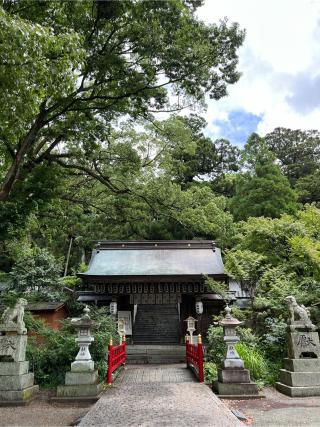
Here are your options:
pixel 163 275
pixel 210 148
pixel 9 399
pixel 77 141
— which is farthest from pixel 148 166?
pixel 210 148

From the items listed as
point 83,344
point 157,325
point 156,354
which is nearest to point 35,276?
point 156,354

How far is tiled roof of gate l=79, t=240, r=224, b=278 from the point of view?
52.1ft

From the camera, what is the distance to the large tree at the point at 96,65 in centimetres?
→ 609

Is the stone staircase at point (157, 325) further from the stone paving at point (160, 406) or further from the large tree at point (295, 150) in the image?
the large tree at point (295, 150)

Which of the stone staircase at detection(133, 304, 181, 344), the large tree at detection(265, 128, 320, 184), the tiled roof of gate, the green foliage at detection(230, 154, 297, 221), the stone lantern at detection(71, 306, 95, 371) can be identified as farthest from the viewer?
the large tree at detection(265, 128, 320, 184)

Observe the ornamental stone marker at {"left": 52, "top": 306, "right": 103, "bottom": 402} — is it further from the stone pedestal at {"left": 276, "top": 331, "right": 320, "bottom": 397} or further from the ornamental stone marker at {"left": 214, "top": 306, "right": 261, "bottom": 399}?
the stone pedestal at {"left": 276, "top": 331, "right": 320, "bottom": 397}

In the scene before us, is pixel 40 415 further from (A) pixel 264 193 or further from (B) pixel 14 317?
(A) pixel 264 193

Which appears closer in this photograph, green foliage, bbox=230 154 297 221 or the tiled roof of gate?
the tiled roof of gate

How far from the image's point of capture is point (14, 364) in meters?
7.81

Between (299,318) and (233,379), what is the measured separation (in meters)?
2.18

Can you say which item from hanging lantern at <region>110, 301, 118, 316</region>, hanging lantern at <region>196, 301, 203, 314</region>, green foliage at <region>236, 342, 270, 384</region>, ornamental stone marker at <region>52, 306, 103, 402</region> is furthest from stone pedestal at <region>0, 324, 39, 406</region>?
hanging lantern at <region>196, 301, 203, 314</region>

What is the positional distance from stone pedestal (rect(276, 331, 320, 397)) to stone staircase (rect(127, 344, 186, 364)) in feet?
22.5

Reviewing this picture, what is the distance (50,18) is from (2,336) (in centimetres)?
759

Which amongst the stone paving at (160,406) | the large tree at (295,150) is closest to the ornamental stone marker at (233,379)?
the stone paving at (160,406)
